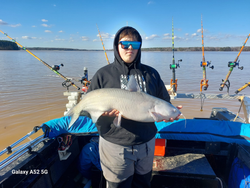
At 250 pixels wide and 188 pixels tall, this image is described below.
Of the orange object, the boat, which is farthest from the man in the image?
the orange object

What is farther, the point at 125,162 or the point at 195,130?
the point at 195,130

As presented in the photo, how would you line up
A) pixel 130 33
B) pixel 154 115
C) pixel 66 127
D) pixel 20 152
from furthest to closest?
pixel 66 127
pixel 20 152
pixel 130 33
pixel 154 115

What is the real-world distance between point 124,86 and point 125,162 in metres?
1.02

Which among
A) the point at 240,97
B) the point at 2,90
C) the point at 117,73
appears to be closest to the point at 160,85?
the point at 117,73

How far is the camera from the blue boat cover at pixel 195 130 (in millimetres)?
3189

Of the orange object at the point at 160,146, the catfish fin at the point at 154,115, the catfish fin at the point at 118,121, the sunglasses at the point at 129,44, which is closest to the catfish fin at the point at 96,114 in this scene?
the catfish fin at the point at 118,121

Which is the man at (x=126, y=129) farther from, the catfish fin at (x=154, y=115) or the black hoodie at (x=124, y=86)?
the catfish fin at (x=154, y=115)

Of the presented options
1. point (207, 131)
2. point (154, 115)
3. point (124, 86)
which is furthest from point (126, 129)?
point (207, 131)

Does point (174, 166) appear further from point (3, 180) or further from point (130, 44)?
point (3, 180)

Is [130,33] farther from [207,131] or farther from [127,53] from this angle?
[207,131]

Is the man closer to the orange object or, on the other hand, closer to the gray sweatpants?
the gray sweatpants

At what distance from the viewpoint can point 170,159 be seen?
132 inches

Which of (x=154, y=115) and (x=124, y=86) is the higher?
(x=124, y=86)

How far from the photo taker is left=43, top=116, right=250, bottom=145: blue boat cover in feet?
10.5
